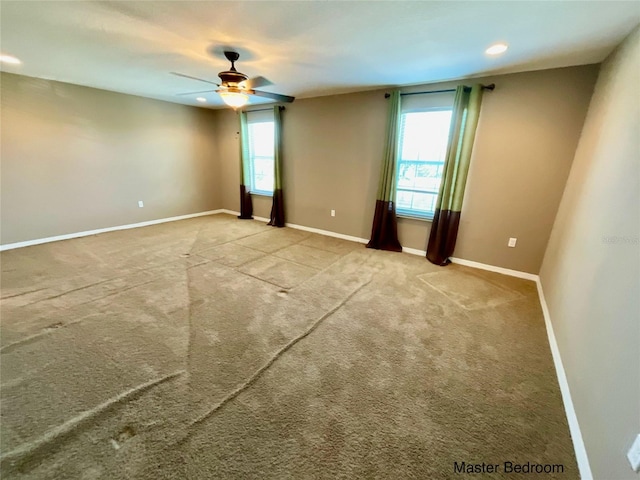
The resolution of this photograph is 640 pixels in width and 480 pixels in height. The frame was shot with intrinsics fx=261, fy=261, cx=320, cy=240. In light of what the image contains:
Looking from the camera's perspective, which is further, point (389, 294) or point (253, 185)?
point (253, 185)

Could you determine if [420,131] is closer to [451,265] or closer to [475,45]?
[475,45]

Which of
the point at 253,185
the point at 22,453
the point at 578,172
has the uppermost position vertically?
the point at 578,172

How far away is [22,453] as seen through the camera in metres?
1.21

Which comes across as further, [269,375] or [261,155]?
[261,155]

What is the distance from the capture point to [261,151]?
213 inches

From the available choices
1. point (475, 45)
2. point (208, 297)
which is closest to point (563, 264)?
point (475, 45)

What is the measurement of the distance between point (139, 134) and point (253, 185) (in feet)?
7.11

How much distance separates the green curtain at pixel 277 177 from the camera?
4727 mm

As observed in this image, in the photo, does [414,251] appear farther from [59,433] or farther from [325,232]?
[59,433]

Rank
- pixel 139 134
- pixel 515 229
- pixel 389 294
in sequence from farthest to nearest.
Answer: pixel 139 134 → pixel 515 229 → pixel 389 294

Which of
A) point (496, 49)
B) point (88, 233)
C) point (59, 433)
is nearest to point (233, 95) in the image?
point (496, 49)

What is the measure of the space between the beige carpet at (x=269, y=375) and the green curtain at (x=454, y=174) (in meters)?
0.57

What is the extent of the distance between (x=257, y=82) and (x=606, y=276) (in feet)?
13.0

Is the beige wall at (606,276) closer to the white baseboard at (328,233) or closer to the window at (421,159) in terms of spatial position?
the window at (421,159)
